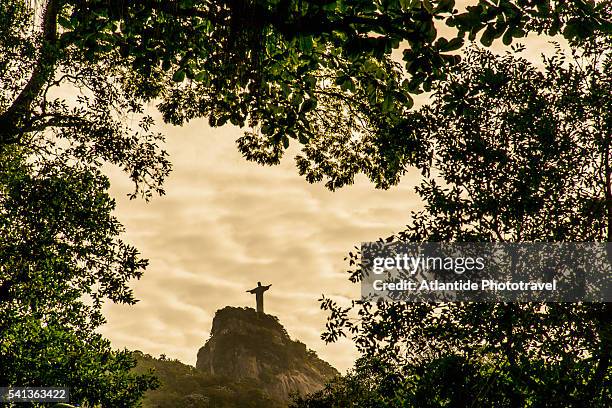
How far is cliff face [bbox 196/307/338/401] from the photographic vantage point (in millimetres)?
150750

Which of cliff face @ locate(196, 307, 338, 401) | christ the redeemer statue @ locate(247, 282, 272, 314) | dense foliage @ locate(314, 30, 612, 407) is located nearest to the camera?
dense foliage @ locate(314, 30, 612, 407)

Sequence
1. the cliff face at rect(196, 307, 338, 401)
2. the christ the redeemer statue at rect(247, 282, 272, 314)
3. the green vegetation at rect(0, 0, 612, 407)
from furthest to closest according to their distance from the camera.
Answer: the christ the redeemer statue at rect(247, 282, 272, 314)
the cliff face at rect(196, 307, 338, 401)
the green vegetation at rect(0, 0, 612, 407)

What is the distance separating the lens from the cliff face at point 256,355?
151 metres

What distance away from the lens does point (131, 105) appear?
1595 centimetres

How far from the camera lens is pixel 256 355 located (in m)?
155

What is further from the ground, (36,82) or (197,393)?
(36,82)

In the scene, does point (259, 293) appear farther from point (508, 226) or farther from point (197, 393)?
point (508, 226)

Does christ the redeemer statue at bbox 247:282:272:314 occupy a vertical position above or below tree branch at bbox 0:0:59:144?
above

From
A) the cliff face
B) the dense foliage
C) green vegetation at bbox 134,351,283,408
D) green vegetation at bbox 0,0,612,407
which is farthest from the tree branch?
the cliff face

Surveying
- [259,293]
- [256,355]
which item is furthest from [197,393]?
[259,293]

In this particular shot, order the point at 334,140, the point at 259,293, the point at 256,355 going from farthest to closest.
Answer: the point at 259,293 < the point at 256,355 < the point at 334,140

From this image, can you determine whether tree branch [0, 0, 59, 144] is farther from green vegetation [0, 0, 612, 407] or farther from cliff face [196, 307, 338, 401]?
cliff face [196, 307, 338, 401]

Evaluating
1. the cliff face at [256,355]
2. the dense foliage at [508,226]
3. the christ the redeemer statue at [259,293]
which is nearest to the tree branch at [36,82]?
the dense foliage at [508,226]

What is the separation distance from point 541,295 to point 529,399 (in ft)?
8.05
